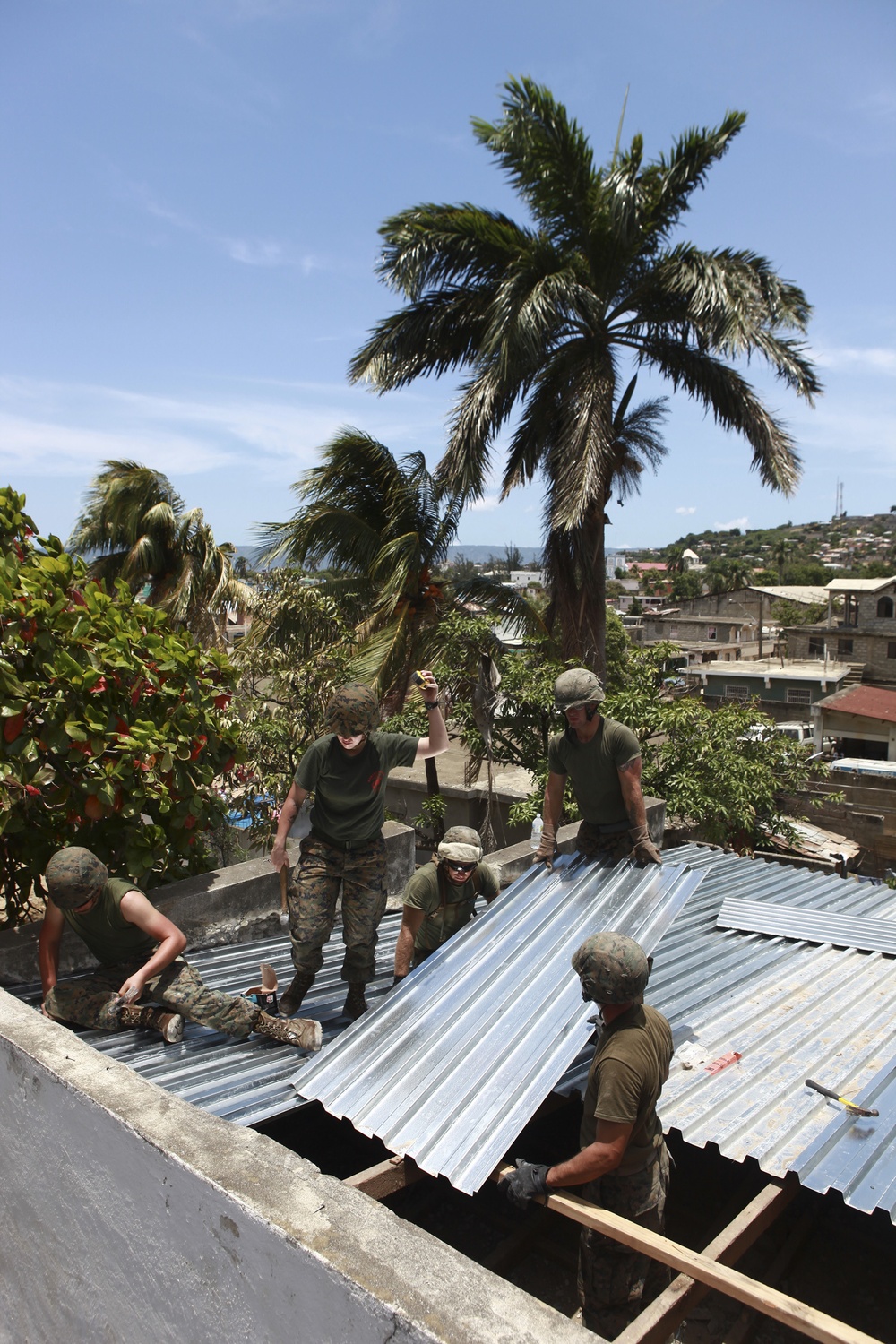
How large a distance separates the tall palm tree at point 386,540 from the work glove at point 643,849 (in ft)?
26.5

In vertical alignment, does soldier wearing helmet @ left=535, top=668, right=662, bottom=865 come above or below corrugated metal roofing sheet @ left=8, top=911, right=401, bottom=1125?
above

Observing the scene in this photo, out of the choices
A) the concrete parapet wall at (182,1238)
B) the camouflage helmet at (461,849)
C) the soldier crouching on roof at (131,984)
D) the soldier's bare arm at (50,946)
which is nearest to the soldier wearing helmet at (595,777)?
the camouflage helmet at (461,849)

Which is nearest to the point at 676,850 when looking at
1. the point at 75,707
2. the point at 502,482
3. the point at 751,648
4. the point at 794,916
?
the point at 794,916

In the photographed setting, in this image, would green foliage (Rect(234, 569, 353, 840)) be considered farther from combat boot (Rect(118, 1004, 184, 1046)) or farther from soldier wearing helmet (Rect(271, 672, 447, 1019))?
combat boot (Rect(118, 1004, 184, 1046))

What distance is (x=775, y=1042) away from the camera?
407 centimetres

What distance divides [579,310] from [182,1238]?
12852mm

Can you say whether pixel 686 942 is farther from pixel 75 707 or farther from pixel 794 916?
pixel 75 707

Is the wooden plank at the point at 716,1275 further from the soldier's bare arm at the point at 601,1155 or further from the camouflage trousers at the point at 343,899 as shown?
the camouflage trousers at the point at 343,899

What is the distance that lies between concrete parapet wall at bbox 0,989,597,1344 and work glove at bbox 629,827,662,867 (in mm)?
2770

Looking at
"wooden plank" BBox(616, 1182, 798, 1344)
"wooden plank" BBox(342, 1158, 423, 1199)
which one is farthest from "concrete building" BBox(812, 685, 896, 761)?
"wooden plank" BBox(342, 1158, 423, 1199)

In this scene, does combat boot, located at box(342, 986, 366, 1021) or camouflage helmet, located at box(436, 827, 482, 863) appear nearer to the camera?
camouflage helmet, located at box(436, 827, 482, 863)

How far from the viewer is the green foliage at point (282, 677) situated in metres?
8.71

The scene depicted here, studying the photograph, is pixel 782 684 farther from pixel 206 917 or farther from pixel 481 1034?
pixel 481 1034

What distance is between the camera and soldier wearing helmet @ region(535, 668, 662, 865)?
4930mm
